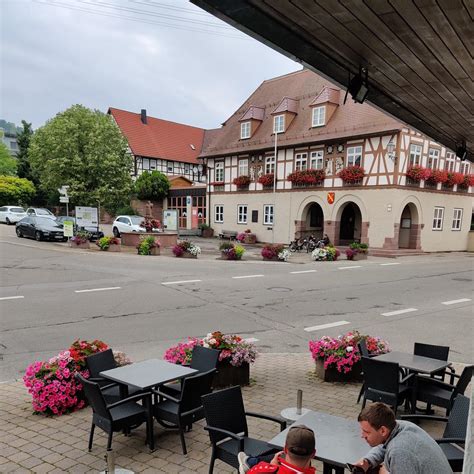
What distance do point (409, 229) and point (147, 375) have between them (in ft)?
88.9

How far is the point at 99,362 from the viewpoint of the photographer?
4.66m

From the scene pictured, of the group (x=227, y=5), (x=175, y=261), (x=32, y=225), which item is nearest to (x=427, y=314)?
(x=227, y=5)

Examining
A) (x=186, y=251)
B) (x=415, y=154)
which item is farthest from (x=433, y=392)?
(x=415, y=154)

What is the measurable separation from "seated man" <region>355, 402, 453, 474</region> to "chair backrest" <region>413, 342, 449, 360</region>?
296 cm

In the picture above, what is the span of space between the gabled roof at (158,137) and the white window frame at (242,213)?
17470mm

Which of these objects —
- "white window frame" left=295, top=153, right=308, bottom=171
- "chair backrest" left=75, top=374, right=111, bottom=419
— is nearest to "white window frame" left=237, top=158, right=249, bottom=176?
"white window frame" left=295, top=153, right=308, bottom=171

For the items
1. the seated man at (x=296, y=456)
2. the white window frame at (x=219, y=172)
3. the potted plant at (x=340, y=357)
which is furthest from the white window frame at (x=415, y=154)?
the seated man at (x=296, y=456)

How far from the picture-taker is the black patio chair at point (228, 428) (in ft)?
11.1

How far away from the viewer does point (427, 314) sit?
10.5m

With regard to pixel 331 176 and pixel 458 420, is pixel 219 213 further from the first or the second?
pixel 458 420

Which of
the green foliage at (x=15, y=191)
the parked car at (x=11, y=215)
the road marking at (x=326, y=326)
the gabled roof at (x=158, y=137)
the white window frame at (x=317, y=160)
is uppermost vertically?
the gabled roof at (x=158, y=137)

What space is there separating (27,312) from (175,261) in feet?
34.2

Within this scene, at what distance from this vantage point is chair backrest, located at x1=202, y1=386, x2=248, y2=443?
135 inches

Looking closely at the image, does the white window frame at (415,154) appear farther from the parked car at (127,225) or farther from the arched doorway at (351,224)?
the parked car at (127,225)
